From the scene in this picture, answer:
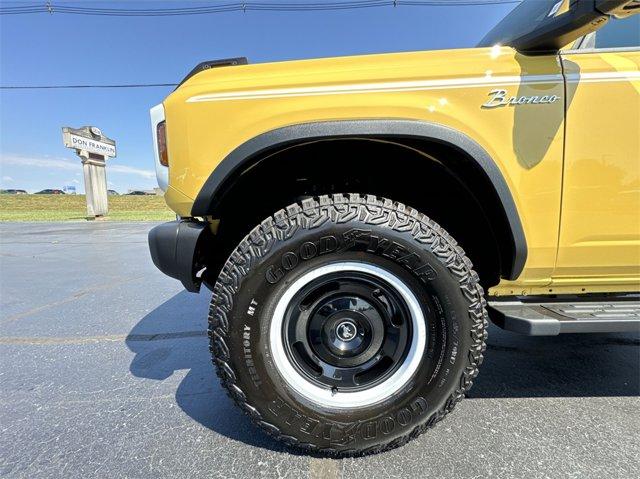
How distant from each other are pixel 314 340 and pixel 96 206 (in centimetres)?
1728

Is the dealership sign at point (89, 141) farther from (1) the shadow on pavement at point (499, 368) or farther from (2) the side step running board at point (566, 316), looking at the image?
(2) the side step running board at point (566, 316)

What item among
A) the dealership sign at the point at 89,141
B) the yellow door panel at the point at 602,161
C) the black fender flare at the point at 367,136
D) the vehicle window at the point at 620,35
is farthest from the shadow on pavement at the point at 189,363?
the dealership sign at the point at 89,141

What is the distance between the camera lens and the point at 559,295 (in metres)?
1.95

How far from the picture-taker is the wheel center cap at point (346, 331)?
1.63 metres

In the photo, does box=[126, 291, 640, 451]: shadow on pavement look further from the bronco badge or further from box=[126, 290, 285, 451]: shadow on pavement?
the bronco badge

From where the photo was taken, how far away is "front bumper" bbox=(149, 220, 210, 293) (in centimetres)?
166

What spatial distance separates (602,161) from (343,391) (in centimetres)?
160

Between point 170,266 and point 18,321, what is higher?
point 170,266

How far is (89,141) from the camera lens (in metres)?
15.3

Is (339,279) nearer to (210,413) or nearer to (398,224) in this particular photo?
(398,224)

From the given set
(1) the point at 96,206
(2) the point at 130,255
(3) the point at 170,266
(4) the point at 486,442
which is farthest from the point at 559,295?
(1) the point at 96,206

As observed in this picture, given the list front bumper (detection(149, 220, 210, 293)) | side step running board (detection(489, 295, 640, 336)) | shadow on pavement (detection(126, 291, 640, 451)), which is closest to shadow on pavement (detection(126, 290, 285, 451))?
shadow on pavement (detection(126, 291, 640, 451))

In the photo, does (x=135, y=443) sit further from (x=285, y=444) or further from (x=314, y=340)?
(x=314, y=340)

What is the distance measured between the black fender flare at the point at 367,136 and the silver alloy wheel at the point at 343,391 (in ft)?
1.94
